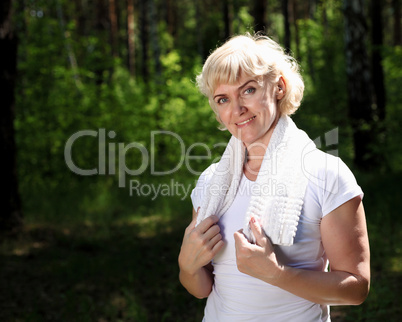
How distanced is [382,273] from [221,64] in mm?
4038

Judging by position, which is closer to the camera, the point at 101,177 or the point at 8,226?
the point at 8,226

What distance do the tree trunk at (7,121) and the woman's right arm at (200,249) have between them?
16.9 feet

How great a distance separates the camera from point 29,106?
8.85m

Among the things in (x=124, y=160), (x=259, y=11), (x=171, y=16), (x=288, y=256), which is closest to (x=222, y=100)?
(x=288, y=256)

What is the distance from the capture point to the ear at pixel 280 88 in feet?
5.72

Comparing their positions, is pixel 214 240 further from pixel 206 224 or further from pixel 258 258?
pixel 258 258

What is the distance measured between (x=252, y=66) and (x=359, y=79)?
27.0 ft

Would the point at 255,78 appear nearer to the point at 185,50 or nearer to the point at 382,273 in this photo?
the point at 382,273

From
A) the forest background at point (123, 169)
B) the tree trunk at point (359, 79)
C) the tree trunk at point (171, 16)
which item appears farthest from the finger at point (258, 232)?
the tree trunk at point (171, 16)

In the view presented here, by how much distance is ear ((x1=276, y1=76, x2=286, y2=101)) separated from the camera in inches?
68.7

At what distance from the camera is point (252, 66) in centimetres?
165

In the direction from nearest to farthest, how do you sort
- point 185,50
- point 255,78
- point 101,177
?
point 255,78 → point 101,177 → point 185,50

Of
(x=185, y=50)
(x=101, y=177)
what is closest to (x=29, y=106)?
(x=101, y=177)

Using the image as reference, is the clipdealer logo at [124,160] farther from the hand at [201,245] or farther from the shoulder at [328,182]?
the shoulder at [328,182]
